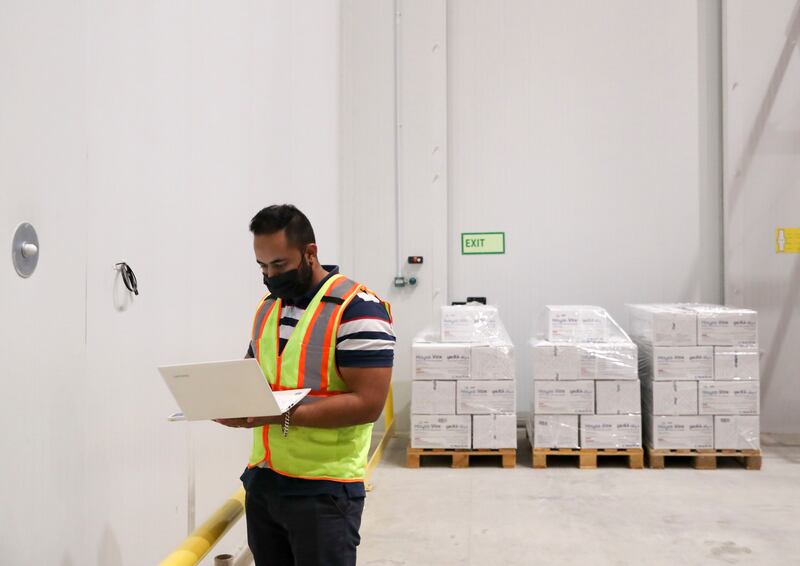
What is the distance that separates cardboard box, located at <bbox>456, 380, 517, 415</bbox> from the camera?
221 inches

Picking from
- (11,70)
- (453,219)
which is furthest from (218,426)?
(453,219)

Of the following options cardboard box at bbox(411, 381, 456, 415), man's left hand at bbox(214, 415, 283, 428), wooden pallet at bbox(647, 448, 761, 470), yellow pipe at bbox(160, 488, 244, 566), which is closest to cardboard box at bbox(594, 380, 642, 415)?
wooden pallet at bbox(647, 448, 761, 470)

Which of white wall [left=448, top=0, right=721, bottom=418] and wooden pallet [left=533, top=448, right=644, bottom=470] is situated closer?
wooden pallet [left=533, top=448, right=644, bottom=470]

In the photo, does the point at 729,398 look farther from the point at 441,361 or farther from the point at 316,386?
the point at 316,386

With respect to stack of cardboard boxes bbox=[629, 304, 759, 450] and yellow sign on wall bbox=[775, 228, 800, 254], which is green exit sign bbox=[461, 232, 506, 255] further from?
yellow sign on wall bbox=[775, 228, 800, 254]

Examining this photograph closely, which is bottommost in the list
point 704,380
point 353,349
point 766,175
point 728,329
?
point 704,380

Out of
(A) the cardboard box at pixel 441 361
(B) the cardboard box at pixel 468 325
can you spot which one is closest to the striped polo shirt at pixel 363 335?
(A) the cardboard box at pixel 441 361

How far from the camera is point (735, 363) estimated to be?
5.48 metres

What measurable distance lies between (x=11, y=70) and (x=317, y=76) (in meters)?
4.41

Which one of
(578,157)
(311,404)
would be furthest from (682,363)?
(311,404)

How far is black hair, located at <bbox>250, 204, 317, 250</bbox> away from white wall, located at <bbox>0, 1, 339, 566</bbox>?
0.65 m

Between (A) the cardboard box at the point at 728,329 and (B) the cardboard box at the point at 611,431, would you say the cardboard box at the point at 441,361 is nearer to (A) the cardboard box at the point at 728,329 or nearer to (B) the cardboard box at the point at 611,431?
(B) the cardboard box at the point at 611,431

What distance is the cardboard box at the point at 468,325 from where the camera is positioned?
5.80 m

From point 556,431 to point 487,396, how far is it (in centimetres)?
71
